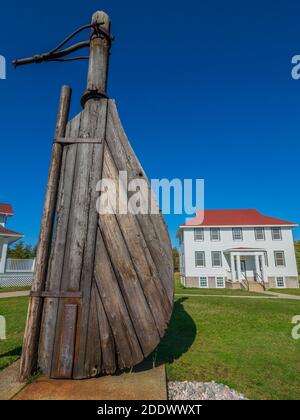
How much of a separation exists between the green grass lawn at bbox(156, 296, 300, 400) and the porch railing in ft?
57.4

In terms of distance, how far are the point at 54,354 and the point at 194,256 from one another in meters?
26.2

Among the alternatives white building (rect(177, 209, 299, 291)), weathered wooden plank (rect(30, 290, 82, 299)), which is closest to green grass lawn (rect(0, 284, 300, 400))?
weathered wooden plank (rect(30, 290, 82, 299))

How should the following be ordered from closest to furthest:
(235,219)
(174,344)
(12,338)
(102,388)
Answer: (102,388) → (174,344) → (12,338) → (235,219)

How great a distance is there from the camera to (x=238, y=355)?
3859mm

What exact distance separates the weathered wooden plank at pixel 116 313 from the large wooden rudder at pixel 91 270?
0.01 metres

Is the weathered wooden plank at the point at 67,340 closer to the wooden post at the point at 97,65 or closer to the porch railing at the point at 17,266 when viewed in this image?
the wooden post at the point at 97,65

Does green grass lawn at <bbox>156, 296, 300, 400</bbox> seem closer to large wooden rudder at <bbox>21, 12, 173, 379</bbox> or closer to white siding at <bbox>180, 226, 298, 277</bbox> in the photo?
large wooden rudder at <bbox>21, 12, 173, 379</bbox>

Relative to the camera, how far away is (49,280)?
2.67 meters

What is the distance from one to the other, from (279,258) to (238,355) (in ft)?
87.2

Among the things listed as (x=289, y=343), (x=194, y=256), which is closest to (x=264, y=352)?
(x=289, y=343)

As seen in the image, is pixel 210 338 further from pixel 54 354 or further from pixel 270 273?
pixel 270 273

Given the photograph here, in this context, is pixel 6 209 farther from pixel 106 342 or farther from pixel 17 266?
pixel 106 342

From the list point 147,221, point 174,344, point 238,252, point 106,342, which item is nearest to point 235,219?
point 238,252

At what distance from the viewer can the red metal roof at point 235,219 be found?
27.8 metres
